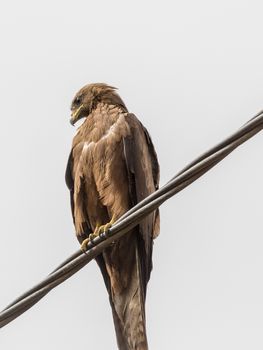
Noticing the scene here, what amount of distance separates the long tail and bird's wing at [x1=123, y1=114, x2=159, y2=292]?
0.09 meters

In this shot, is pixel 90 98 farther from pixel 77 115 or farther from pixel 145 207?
pixel 145 207

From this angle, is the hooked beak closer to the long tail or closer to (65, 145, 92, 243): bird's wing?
(65, 145, 92, 243): bird's wing

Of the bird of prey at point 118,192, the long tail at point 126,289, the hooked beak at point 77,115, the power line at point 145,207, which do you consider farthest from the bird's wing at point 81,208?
the power line at point 145,207

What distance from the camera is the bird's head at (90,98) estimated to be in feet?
28.9

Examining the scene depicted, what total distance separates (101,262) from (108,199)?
0.61 metres

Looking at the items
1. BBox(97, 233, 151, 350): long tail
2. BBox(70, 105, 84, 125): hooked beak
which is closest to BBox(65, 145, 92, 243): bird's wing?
BBox(97, 233, 151, 350): long tail

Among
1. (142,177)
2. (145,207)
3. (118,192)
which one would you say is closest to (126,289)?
(118,192)

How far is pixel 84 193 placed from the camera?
8.02m

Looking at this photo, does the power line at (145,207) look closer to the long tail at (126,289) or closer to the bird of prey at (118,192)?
the long tail at (126,289)

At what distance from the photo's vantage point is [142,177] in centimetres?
780

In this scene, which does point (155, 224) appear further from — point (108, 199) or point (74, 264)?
point (74, 264)

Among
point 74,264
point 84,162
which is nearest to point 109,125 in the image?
point 84,162

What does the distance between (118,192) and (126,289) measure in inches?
32.9

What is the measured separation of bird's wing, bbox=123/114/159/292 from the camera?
765 centimetres
